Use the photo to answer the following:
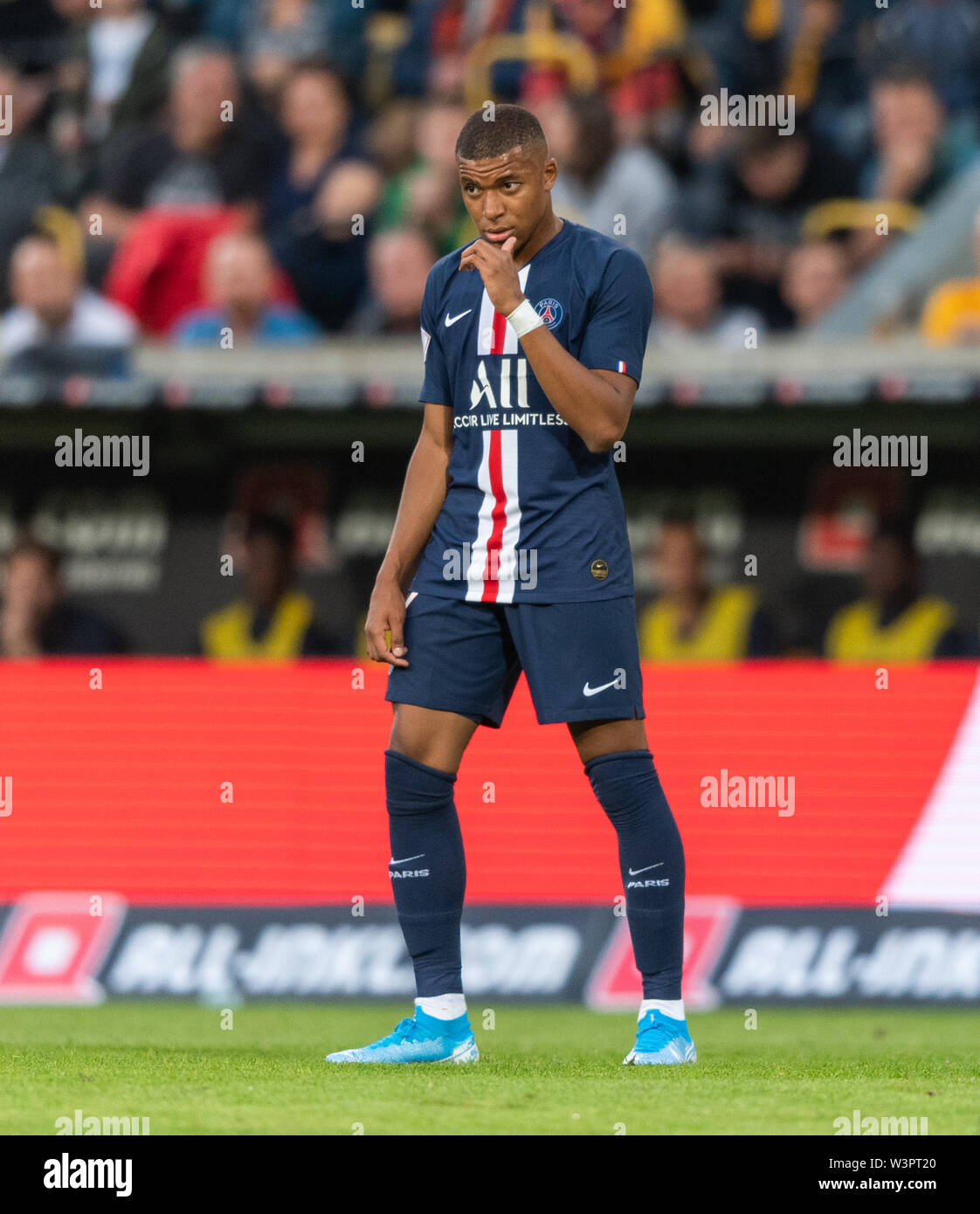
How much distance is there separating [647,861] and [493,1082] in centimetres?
64

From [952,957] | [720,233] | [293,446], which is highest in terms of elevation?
[720,233]

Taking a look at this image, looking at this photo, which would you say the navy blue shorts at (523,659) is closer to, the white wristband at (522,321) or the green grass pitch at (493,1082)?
the white wristband at (522,321)

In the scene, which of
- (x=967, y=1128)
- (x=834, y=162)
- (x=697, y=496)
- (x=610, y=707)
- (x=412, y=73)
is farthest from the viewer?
(x=412, y=73)

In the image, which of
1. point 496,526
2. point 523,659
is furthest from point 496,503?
point 523,659

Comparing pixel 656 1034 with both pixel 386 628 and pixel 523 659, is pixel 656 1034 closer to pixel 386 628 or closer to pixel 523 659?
pixel 523 659

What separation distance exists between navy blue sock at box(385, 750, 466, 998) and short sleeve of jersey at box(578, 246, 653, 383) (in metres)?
1.00

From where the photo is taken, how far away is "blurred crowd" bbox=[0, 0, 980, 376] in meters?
9.98

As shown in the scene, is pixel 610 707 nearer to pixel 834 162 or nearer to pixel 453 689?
pixel 453 689

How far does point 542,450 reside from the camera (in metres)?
4.64

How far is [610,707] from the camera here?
14.9ft

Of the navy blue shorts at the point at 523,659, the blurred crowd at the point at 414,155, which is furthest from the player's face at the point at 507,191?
the blurred crowd at the point at 414,155

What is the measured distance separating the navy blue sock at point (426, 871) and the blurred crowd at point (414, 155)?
5.16 metres

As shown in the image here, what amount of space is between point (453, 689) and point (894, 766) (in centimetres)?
327

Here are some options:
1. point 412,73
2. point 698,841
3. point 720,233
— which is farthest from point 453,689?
point 412,73
